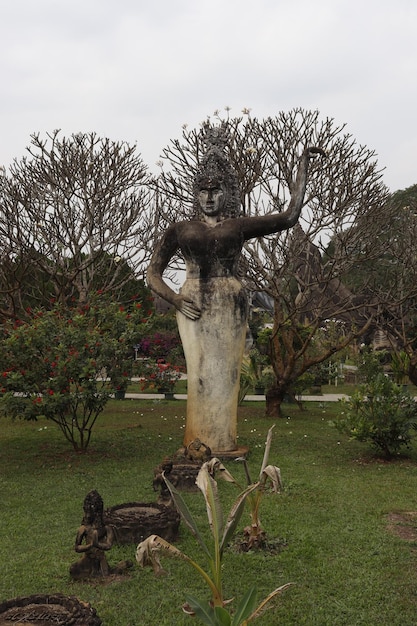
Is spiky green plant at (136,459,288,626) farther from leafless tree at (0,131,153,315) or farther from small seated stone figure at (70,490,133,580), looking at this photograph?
leafless tree at (0,131,153,315)

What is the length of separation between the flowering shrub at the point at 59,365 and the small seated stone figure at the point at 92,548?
3550mm

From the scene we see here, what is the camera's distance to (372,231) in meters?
13.7

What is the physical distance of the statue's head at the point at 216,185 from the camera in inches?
296

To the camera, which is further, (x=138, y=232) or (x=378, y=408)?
(x=138, y=232)

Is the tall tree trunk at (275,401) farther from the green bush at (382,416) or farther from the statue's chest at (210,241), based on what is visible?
the statue's chest at (210,241)

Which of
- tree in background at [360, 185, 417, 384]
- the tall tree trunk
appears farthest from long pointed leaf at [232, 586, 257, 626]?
the tall tree trunk

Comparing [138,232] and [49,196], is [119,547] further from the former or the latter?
[138,232]

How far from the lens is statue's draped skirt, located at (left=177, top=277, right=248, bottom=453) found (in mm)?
7492

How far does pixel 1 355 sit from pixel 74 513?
282 centimetres

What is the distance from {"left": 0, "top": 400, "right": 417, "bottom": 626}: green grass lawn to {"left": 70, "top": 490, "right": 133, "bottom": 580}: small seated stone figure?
96 mm

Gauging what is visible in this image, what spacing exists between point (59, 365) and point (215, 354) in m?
2.02

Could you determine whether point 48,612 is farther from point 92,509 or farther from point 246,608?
point 246,608

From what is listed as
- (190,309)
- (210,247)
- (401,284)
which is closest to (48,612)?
(190,309)

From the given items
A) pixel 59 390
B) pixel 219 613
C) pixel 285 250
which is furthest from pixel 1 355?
pixel 285 250
